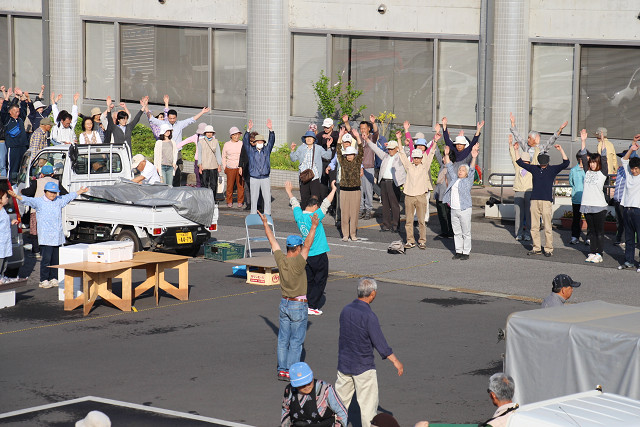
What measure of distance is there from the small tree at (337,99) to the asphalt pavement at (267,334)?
848 cm

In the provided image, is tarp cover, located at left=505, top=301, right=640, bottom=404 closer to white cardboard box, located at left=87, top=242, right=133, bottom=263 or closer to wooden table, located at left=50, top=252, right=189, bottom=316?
wooden table, located at left=50, top=252, right=189, bottom=316

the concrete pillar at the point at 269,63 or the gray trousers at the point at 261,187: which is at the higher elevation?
the concrete pillar at the point at 269,63

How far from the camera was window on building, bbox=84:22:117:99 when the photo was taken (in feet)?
111

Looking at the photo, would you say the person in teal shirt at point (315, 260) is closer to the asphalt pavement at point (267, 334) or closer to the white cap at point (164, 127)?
the asphalt pavement at point (267, 334)

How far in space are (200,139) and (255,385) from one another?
13.5 metres

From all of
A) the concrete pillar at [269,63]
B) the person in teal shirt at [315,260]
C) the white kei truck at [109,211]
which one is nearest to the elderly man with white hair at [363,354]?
the person in teal shirt at [315,260]

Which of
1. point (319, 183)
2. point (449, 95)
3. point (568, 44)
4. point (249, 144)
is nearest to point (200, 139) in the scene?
point (249, 144)

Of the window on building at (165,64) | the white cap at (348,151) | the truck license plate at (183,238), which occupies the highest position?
the window on building at (165,64)

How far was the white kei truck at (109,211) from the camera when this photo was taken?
59.1ft

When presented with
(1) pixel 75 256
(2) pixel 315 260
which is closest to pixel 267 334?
(2) pixel 315 260

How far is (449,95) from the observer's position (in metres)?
27.3

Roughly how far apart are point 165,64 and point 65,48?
3.98m

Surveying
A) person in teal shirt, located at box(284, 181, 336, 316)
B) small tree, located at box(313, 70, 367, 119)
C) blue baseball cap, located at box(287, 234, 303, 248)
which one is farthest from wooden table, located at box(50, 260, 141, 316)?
small tree, located at box(313, 70, 367, 119)

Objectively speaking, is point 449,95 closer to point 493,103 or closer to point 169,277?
point 493,103
